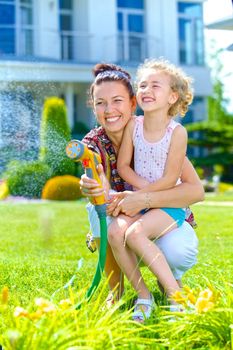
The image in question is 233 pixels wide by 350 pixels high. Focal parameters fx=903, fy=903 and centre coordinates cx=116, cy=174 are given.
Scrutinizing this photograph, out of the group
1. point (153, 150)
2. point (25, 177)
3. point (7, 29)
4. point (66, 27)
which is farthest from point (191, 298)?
point (66, 27)

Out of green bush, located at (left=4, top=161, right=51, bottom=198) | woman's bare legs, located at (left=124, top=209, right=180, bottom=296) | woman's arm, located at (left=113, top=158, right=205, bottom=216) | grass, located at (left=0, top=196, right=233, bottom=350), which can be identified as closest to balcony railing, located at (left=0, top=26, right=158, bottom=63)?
green bush, located at (left=4, top=161, right=51, bottom=198)

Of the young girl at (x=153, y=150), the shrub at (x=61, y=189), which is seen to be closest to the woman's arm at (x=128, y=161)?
the young girl at (x=153, y=150)

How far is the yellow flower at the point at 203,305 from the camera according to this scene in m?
2.45

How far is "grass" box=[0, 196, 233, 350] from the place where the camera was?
2311 millimetres

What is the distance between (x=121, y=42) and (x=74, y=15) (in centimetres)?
145

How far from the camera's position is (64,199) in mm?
13484

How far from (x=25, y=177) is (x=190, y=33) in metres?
12.0

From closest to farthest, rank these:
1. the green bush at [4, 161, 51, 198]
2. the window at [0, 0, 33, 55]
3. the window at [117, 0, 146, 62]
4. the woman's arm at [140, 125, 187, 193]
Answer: the woman's arm at [140, 125, 187, 193] < the green bush at [4, 161, 51, 198] < the window at [0, 0, 33, 55] < the window at [117, 0, 146, 62]

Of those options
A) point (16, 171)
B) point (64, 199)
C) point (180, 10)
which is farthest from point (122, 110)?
point (180, 10)

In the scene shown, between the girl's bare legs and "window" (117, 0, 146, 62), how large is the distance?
1731 cm

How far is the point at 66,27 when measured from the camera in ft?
68.6

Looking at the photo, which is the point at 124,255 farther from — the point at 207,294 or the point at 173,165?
A: the point at 207,294

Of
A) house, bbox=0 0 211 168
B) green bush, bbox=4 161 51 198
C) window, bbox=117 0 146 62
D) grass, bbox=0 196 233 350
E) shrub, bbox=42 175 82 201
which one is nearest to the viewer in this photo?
grass, bbox=0 196 233 350

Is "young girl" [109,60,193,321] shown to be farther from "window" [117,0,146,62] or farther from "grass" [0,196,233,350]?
"window" [117,0,146,62]
